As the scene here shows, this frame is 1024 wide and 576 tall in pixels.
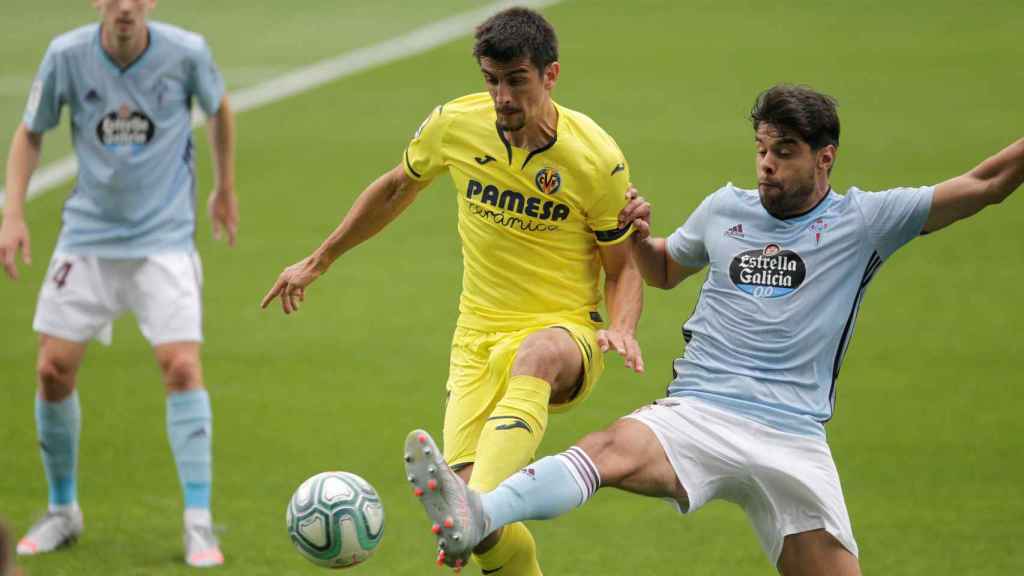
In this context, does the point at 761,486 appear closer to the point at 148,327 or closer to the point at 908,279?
the point at 148,327

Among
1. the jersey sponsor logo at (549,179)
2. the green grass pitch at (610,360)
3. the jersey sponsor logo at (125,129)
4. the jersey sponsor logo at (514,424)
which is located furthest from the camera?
the green grass pitch at (610,360)

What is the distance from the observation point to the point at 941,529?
8.86 m

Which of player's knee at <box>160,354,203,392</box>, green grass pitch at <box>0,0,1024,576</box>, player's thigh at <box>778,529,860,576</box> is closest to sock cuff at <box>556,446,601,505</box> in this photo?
player's thigh at <box>778,529,860,576</box>

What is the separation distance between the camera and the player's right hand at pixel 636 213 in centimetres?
650

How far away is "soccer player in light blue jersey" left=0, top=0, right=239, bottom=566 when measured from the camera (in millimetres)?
8047

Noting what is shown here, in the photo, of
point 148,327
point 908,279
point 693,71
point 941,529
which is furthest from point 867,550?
point 693,71

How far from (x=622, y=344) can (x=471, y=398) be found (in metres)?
0.84

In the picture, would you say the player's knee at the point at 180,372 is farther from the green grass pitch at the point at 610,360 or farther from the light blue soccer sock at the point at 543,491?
the light blue soccer sock at the point at 543,491

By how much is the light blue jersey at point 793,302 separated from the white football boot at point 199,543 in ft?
9.12

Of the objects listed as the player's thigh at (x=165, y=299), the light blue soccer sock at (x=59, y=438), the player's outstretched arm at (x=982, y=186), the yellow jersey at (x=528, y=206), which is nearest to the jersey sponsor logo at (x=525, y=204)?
the yellow jersey at (x=528, y=206)

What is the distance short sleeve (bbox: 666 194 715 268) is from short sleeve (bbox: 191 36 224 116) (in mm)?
2683

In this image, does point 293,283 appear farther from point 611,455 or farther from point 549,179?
point 611,455

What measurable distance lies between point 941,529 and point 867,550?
0.54 metres

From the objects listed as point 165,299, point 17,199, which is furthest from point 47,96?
point 165,299
